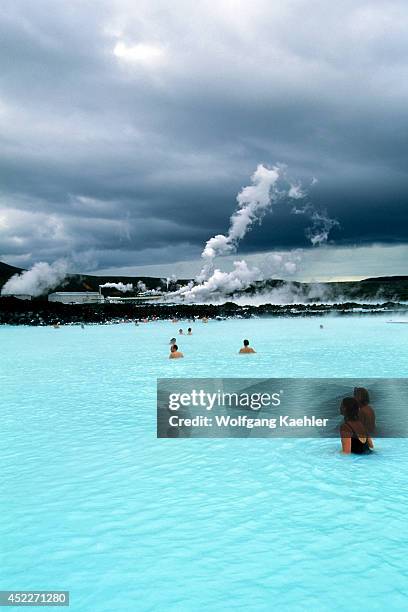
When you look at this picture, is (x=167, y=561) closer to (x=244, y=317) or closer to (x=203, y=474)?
(x=203, y=474)

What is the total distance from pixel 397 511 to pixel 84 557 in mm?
4883

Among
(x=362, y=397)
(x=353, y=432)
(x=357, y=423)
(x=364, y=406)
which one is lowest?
(x=353, y=432)

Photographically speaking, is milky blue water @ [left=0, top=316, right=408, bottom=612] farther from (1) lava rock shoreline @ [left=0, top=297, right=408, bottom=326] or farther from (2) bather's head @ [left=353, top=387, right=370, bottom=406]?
(1) lava rock shoreline @ [left=0, top=297, right=408, bottom=326]

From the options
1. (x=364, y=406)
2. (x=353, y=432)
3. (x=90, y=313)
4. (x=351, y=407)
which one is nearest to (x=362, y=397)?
(x=364, y=406)

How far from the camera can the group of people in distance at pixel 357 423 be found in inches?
400

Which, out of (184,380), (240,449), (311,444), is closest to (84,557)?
(240,449)

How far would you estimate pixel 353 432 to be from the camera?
1077cm

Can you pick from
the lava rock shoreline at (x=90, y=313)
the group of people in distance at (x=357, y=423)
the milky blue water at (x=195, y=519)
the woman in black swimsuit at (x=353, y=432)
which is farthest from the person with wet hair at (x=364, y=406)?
the lava rock shoreline at (x=90, y=313)

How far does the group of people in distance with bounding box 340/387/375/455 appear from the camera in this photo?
400 inches

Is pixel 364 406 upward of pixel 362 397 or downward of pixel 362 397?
downward

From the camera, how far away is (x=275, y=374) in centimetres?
2500

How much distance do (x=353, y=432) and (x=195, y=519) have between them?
4.16 metres

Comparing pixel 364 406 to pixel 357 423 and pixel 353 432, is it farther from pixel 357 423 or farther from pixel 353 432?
pixel 353 432

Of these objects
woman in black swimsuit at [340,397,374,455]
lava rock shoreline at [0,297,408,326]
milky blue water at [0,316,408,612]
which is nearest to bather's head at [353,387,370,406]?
woman in black swimsuit at [340,397,374,455]
